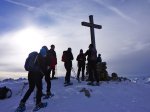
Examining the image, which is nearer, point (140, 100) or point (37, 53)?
point (37, 53)

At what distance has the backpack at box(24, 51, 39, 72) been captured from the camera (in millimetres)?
13805

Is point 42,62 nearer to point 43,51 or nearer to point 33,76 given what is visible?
point 43,51

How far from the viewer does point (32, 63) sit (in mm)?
13820

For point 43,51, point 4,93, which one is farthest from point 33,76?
point 4,93

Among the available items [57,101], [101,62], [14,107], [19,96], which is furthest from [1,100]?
[101,62]

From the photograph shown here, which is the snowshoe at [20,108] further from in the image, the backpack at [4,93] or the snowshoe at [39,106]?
the backpack at [4,93]

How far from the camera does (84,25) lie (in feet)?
81.6

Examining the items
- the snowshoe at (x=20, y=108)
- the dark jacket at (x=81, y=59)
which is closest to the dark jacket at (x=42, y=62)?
the snowshoe at (x=20, y=108)

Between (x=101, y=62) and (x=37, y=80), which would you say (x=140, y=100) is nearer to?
(x=37, y=80)

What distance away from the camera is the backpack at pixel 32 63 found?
543 inches

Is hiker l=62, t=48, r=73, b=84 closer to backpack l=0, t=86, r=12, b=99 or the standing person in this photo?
backpack l=0, t=86, r=12, b=99

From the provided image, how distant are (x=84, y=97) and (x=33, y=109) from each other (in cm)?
335

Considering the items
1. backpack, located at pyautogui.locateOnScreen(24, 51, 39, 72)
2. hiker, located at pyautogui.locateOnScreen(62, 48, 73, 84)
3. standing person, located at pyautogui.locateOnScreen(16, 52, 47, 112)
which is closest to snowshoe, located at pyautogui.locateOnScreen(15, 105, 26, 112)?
standing person, located at pyautogui.locateOnScreen(16, 52, 47, 112)

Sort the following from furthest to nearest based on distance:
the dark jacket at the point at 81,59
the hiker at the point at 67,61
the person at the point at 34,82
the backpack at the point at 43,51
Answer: the dark jacket at the point at 81,59, the hiker at the point at 67,61, the backpack at the point at 43,51, the person at the point at 34,82
